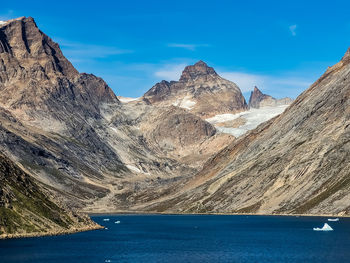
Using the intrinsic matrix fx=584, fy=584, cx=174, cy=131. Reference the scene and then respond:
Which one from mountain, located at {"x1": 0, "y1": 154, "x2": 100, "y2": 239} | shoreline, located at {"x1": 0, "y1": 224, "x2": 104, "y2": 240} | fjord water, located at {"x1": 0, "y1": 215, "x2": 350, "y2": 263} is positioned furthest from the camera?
mountain, located at {"x1": 0, "y1": 154, "x2": 100, "y2": 239}

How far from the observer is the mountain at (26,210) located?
388 ft

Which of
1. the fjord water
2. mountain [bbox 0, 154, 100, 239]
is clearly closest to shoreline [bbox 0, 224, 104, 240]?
mountain [bbox 0, 154, 100, 239]

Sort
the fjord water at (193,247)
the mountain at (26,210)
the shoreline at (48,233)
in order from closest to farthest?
the fjord water at (193,247) → the shoreline at (48,233) → the mountain at (26,210)

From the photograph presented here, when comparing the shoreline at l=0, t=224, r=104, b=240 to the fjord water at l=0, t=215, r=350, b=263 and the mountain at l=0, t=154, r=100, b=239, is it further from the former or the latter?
the fjord water at l=0, t=215, r=350, b=263

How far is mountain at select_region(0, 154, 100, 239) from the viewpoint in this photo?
11820cm

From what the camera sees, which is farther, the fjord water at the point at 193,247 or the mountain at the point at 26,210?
the mountain at the point at 26,210

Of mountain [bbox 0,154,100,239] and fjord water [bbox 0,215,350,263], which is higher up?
mountain [bbox 0,154,100,239]

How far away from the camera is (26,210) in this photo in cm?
12506

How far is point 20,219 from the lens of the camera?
12100cm

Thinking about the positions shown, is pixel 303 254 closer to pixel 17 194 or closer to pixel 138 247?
pixel 138 247

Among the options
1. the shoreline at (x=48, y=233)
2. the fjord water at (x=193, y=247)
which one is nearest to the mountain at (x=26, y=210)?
the shoreline at (x=48, y=233)

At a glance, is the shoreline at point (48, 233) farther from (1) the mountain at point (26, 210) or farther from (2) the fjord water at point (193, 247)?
(2) the fjord water at point (193, 247)

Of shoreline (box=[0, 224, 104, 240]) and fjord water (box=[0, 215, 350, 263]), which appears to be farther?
shoreline (box=[0, 224, 104, 240])

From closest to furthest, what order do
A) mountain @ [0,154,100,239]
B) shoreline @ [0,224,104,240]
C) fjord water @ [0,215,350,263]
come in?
fjord water @ [0,215,350,263] → shoreline @ [0,224,104,240] → mountain @ [0,154,100,239]
